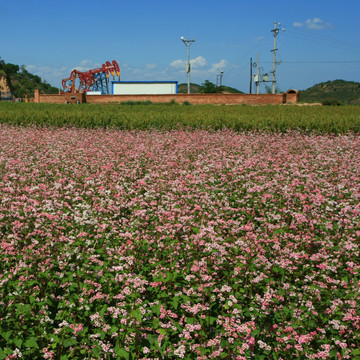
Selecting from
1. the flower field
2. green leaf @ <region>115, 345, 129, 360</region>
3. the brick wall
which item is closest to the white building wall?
the brick wall

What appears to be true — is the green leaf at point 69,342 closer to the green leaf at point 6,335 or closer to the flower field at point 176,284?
the flower field at point 176,284

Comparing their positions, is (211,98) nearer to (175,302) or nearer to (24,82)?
(175,302)

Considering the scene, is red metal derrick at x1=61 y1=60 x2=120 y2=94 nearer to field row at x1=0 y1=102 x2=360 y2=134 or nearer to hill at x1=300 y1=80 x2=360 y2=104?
field row at x1=0 y1=102 x2=360 y2=134

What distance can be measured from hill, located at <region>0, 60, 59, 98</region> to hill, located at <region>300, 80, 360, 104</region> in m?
126

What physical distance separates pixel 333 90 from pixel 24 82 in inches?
5893

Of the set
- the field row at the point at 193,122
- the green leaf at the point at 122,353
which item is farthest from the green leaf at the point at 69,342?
the field row at the point at 193,122

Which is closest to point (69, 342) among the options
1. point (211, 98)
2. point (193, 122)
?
point (193, 122)

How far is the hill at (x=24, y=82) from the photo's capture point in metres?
158

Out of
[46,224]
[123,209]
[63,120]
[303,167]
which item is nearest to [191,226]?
[123,209]

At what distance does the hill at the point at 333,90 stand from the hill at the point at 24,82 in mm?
126440

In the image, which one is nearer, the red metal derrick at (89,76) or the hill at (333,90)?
the red metal derrick at (89,76)

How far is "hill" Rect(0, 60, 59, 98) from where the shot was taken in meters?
158

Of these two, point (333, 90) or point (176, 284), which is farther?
point (333, 90)

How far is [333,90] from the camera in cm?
17500
